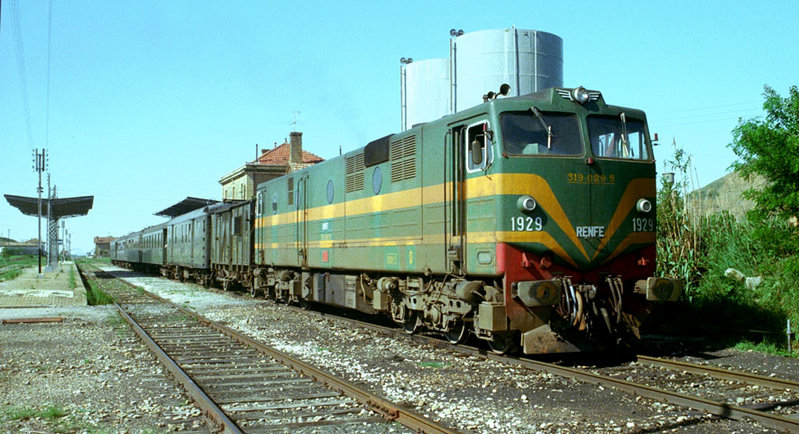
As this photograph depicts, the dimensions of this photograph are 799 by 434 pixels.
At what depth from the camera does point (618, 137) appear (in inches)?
392

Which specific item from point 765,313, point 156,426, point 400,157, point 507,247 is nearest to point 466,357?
point 507,247

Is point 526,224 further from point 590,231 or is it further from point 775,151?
point 775,151

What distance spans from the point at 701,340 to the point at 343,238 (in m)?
6.85

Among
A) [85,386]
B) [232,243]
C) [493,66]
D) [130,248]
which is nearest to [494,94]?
[85,386]

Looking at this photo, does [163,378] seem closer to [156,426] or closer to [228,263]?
[156,426]

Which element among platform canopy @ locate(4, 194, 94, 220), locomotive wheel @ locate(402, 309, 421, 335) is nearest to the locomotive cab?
locomotive wheel @ locate(402, 309, 421, 335)

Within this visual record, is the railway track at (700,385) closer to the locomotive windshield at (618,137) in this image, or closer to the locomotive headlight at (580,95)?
the locomotive windshield at (618,137)

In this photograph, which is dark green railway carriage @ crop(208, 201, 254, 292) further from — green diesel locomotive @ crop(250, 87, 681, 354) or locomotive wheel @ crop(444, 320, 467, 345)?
locomotive wheel @ crop(444, 320, 467, 345)

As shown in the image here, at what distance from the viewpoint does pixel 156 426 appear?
632 cm

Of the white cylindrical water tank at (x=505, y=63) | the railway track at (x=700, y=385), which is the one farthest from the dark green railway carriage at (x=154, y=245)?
the railway track at (x=700, y=385)

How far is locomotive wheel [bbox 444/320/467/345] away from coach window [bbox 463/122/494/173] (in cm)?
235

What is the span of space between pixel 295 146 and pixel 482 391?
160 ft

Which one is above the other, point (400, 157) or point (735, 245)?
point (400, 157)

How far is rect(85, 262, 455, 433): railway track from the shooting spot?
6.33 meters
